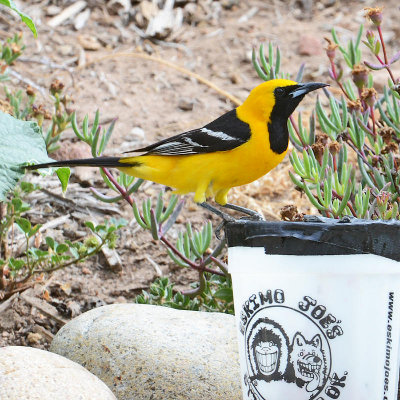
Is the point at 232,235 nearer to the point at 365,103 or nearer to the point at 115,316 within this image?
the point at 115,316

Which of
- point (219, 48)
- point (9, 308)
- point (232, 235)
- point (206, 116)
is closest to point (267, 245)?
point (232, 235)

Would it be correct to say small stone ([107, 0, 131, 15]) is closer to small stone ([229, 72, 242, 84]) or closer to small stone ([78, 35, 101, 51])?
small stone ([78, 35, 101, 51])

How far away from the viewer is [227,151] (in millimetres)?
2908

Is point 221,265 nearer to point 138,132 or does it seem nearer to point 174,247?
point 174,247

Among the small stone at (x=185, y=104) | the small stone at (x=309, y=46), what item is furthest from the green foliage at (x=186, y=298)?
the small stone at (x=309, y=46)

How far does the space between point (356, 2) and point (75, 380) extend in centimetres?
561

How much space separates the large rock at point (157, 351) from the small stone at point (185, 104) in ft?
8.44

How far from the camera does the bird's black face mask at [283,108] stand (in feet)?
9.64

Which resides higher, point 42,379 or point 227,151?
point 227,151

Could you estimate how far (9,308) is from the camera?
329 centimetres

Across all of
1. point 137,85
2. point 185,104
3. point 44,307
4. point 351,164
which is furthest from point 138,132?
point 351,164

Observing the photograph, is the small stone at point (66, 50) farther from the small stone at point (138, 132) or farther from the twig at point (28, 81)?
the small stone at point (138, 132)

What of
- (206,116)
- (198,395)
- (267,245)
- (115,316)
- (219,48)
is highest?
(219,48)

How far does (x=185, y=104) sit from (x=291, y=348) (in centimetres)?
341
